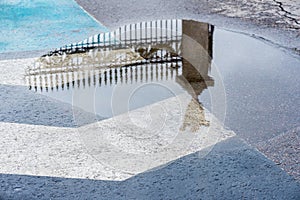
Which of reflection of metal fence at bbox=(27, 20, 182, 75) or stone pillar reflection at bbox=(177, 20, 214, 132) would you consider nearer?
stone pillar reflection at bbox=(177, 20, 214, 132)

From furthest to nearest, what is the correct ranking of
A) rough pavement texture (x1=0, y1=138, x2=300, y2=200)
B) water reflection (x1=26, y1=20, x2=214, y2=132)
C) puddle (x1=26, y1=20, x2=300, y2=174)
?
water reflection (x1=26, y1=20, x2=214, y2=132)
puddle (x1=26, y1=20, x2=300, y2=174)
rough pavement texture (x1=0, y1=138, x2=300, y2=200)

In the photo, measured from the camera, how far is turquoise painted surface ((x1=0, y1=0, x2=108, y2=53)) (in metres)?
7.06

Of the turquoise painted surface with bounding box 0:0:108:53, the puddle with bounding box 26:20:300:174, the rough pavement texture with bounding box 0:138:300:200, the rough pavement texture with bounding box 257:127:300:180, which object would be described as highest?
the turquoise painted surface with bounding box 0:0:108:53

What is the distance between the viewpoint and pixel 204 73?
19.2 ft

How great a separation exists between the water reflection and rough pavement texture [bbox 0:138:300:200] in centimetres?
68

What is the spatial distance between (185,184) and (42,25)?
4944 mm

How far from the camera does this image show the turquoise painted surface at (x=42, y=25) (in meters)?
7.06

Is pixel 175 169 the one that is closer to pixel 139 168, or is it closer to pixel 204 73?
pixel 139 168

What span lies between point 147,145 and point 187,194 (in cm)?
83

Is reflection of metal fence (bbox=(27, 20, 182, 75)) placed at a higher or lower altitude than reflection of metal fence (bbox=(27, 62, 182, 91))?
higher

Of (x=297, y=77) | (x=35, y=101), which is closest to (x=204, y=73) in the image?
(x=297, y=77)

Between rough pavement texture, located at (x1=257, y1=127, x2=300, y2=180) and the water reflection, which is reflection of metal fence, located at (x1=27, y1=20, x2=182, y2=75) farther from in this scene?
rough pavement texture, located at (x1=257, y1=127, x2=300, y2=180)

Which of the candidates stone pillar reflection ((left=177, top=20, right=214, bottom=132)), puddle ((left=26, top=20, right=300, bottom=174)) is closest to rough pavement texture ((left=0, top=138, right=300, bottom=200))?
puddle ((left=26, top=20, right=300, bottom=174))

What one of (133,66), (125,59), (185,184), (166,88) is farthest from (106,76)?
(185,184)
